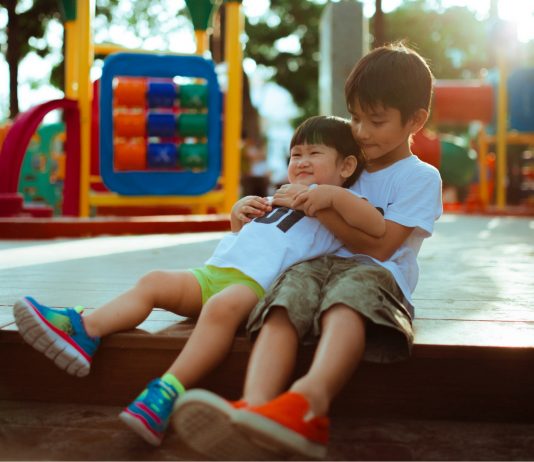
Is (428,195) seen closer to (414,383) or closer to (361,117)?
(361,117)

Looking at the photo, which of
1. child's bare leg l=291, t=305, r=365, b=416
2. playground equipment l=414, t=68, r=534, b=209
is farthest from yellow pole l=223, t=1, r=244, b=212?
child's bare leg l=291, t=305, r=365, b=416

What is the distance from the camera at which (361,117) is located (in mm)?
1846

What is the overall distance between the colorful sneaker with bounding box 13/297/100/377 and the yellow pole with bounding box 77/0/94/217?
4.07 metres

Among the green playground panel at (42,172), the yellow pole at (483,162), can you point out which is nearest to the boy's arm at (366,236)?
the green playground panel at (42,172)

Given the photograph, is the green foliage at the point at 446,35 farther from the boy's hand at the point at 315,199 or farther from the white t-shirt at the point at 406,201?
the boy's hand at the point at 315,199

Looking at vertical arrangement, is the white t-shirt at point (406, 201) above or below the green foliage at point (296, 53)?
below

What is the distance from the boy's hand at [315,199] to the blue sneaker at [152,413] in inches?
21.5

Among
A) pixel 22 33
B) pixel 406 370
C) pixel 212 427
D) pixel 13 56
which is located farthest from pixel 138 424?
pixel 22 33

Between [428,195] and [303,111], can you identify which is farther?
[303,111]

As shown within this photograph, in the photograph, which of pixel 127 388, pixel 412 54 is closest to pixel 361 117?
pixel 412 54

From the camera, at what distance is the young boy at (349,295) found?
4.20ft

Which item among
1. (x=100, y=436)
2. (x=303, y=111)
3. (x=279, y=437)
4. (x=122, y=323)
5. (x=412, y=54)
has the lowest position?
(x=100, y=436)

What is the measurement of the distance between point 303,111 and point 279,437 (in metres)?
24.0

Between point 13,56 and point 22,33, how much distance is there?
1747mm
